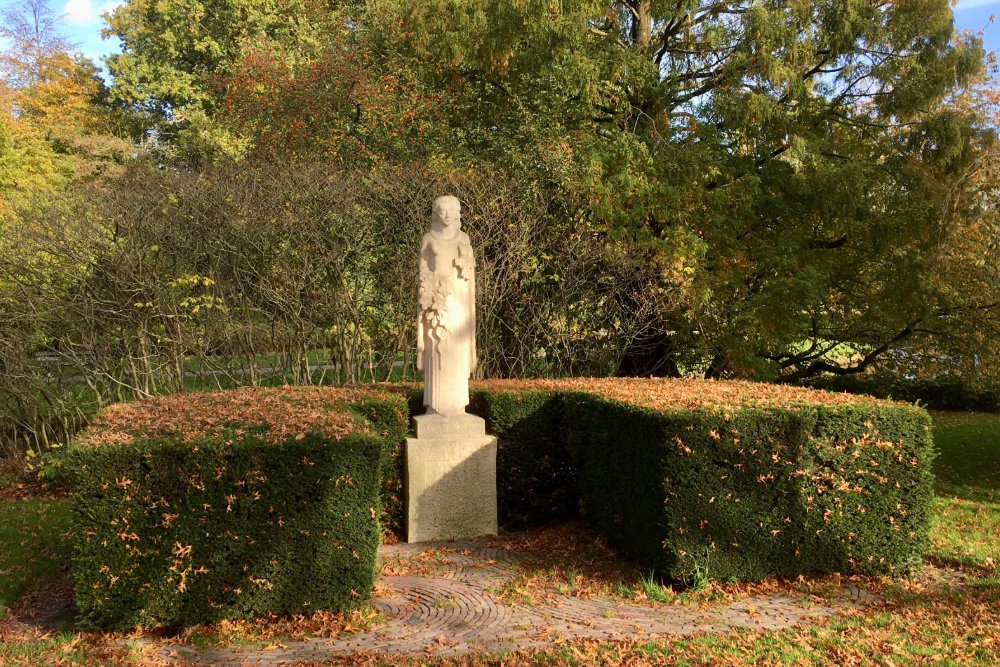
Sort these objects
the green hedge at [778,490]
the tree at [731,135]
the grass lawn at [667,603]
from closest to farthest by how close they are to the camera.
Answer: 1. the grass lawn at [667,603]
2. the green hedge at [778,490]
3. the tree at [731,135]

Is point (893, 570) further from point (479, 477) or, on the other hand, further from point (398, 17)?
point (398, 17)

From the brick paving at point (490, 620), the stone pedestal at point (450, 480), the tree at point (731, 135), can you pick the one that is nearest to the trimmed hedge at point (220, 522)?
the brick paving at point (490, 620)

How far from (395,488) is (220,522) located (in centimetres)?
280

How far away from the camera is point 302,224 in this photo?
1183cm

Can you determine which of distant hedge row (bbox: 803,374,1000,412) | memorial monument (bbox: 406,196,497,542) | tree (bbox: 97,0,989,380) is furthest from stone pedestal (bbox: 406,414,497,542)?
distant hedge row (bbox: 803,374,1000,412)

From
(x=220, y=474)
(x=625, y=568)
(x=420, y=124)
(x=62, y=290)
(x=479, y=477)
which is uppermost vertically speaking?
(x=420, y=124)

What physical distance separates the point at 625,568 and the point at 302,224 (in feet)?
24.8

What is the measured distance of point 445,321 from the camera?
313 inches

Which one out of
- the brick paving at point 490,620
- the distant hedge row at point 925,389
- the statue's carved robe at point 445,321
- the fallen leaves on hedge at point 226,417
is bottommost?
the brick paving at point 490,620

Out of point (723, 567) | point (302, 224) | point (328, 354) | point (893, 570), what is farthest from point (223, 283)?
point (893, 570)

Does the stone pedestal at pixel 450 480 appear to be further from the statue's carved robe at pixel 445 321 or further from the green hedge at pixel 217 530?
the green hedge at pixel 217 530

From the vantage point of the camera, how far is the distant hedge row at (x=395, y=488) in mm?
5254

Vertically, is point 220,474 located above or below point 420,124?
below

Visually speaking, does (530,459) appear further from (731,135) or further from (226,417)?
(731,135)
